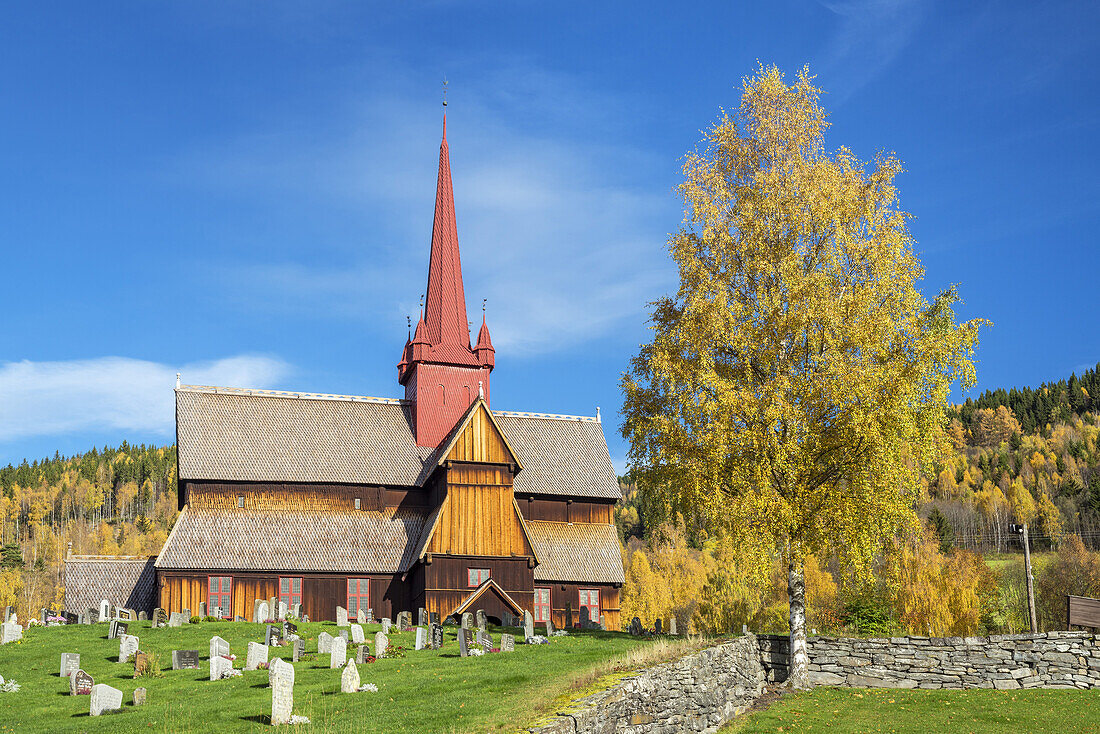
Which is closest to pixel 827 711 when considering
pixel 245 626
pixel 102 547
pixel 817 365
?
pixel 817 365

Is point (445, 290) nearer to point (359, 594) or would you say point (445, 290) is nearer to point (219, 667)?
point (359, 594)

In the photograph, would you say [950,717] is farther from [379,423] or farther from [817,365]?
[379,423]

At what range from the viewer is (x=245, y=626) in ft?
116

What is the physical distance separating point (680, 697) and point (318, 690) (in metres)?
8.77

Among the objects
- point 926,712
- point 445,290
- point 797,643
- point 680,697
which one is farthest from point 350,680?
point 445,290

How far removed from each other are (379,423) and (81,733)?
31.9 m

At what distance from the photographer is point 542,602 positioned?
46.8 meters

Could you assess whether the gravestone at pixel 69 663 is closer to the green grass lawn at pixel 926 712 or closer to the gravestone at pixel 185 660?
the gravestone at pixel 185 660

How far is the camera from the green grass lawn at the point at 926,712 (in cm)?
2239

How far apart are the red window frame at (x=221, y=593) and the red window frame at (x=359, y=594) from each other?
5311 mm

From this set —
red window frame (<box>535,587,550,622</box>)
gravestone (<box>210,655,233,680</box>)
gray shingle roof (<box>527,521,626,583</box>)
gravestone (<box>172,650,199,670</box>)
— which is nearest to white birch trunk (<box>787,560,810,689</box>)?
gravestone (<box>210,655,233,680</box>)

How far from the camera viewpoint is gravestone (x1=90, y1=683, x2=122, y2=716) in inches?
826

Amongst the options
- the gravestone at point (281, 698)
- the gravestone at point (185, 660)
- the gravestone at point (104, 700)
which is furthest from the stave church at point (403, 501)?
the gravestone at point (281, 698)

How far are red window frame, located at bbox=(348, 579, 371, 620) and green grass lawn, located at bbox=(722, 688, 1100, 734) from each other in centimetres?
2326
